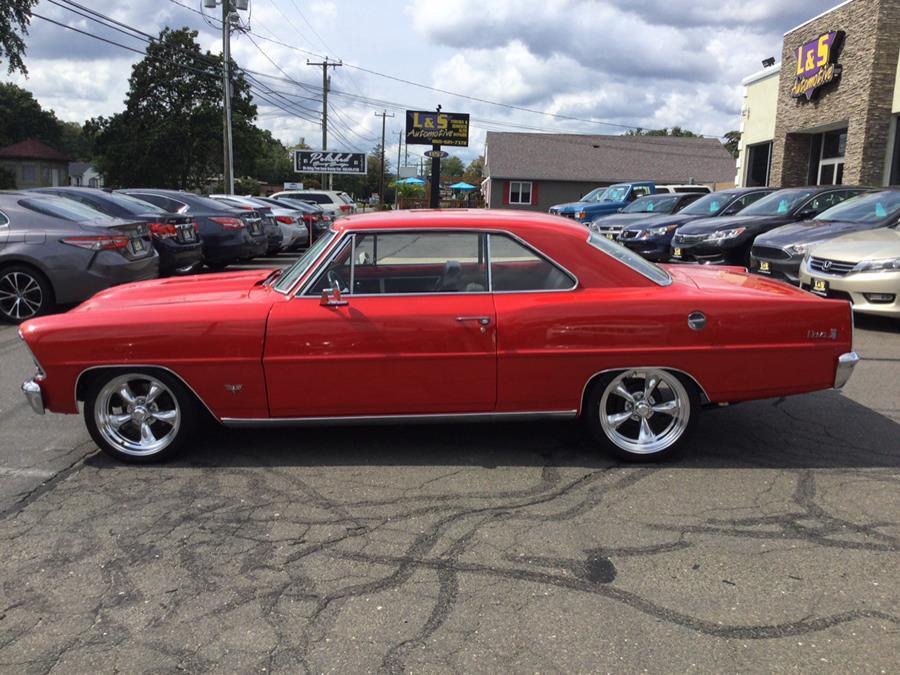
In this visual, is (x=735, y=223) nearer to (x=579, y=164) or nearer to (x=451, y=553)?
(x=451, y=553)

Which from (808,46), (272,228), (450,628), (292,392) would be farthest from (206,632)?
(808,46)

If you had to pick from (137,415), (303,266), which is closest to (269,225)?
(303,266)

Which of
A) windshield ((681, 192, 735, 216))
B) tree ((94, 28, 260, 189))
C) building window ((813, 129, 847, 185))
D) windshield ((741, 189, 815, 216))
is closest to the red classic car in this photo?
windshield ((741, 189, 815, 216))

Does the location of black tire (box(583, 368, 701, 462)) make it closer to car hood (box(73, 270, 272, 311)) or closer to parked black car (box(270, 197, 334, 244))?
car hood (box(73, 270, 272, 311))

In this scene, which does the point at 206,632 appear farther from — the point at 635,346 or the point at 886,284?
the point at 886,284

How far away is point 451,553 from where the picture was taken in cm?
346

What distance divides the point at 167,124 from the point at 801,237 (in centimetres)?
5350

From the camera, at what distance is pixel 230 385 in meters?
4.34

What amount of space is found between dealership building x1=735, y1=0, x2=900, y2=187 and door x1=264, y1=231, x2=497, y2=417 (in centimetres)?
1914

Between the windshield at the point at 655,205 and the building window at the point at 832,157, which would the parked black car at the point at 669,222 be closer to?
the windshield at the point at 655,205

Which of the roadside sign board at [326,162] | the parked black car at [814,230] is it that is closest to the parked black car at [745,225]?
the parked black car at [814,230]

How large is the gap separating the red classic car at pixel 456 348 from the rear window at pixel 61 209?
18.0 ft

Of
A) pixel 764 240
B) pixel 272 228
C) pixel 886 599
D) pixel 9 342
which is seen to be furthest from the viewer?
pixel 272 228

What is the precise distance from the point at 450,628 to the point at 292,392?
1.90 metres
